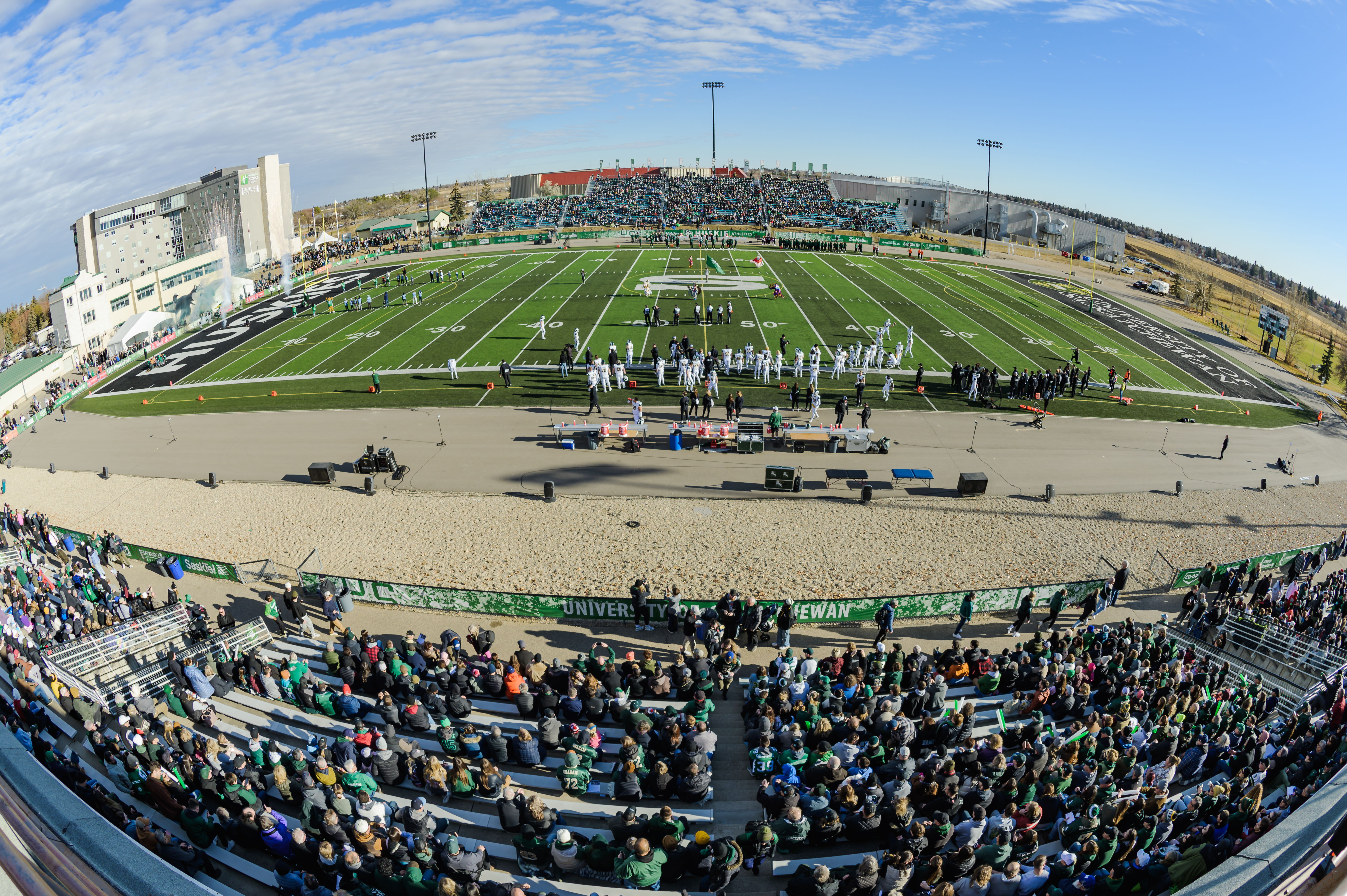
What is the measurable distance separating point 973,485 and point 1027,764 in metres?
14.7

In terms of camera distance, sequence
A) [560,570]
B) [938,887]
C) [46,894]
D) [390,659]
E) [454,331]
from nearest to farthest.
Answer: [46,894] < [938,887] < [390,659] < [560,570] < [454,331]

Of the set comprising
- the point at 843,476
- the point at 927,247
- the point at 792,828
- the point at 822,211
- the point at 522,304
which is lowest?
the point at 792,828

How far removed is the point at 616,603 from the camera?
17.3 metres

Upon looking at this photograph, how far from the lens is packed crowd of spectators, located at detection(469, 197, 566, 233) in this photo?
96.5 m

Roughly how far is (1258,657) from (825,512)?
10.9 meters

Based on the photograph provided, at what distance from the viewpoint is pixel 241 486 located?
85.4ft

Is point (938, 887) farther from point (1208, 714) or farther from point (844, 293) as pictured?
point (844, 293)

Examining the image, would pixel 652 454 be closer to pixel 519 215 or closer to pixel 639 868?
pixel 639 868

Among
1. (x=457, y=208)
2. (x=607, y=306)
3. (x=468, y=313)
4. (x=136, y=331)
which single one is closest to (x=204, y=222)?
(x=457, y=208)

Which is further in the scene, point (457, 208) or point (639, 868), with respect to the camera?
point (457, 208)

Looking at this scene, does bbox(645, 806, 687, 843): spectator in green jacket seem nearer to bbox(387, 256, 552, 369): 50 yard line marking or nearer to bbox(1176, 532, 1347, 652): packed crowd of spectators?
bbox(1176, 532, 1347, 652): packed crowd of spectators

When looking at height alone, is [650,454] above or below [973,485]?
above

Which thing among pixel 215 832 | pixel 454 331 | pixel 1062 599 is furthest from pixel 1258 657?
pixel 454 331

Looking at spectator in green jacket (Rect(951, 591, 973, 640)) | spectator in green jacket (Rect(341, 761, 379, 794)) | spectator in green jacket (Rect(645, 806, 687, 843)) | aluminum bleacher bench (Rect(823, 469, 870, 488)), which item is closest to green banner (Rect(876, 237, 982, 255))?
aluminum bleacher bench (Rect(823, 469, 870, 488))
